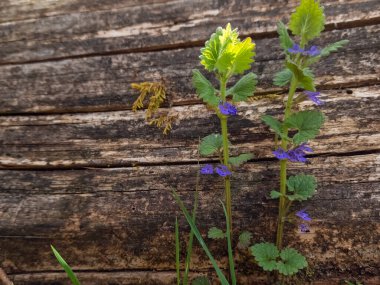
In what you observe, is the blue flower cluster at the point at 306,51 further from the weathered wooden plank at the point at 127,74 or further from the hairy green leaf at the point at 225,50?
the weathered wooden plank at the point at 127,74

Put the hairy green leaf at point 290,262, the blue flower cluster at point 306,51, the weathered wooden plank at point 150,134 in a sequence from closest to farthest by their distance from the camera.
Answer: the blue flower cluster at point 306,51, the hairy green leaf at point 290,262, the weathered wooden plank at point 150,134

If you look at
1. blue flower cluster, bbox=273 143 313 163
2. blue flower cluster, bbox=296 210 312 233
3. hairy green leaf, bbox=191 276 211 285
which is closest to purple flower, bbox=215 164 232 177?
→ blue flower cluster, bbox=273 143 313 163

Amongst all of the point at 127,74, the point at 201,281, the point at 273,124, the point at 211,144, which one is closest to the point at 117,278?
the point at 201,281

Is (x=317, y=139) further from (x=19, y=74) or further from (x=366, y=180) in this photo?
(x=19, y=74)

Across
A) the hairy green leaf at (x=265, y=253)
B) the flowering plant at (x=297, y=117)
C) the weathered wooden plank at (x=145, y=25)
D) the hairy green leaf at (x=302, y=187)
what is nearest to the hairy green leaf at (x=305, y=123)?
the flowering plant at (x=297, y=117)

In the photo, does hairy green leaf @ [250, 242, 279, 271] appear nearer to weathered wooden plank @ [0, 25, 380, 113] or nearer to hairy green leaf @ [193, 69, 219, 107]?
hairy green leaf @ [193, 69, 219, 107]

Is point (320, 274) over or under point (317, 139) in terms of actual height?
under

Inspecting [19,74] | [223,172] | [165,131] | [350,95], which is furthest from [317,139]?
[19,74]
